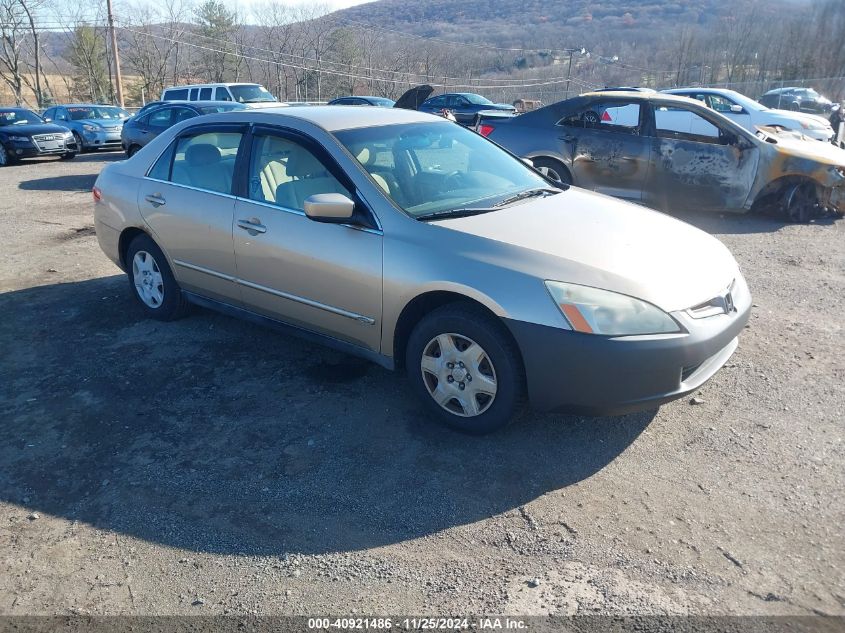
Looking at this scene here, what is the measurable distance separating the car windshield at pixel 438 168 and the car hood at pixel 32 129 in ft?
52.6

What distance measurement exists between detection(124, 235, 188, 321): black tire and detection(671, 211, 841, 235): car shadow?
645 centimetres

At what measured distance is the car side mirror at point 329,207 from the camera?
379 centimetres

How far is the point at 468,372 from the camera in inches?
142

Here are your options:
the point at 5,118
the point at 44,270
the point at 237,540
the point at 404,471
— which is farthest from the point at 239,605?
the point at 5,118

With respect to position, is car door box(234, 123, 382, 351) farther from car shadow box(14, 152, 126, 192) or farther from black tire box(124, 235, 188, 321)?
car shadow box(14, 152, 126, 192)

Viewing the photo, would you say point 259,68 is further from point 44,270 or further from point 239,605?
point 239,605

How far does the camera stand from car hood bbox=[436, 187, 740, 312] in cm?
335

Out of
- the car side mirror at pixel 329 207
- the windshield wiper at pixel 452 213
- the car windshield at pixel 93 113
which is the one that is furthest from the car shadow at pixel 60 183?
the windshield wiper at pixel 452 213

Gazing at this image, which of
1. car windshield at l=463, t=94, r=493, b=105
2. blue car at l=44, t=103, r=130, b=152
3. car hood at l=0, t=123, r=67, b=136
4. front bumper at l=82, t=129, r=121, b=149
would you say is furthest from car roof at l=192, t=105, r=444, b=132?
car windshield at l=463, t=94, r=493, b=105

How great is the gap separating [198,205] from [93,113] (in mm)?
18359

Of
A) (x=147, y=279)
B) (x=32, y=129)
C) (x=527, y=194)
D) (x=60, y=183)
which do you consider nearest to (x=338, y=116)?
(x=527, y=194)

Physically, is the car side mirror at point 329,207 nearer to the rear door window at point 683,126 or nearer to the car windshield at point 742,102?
the rear door window at point 683,126

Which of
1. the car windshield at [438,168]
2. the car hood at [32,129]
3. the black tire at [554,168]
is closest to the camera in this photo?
the car windshield at [438,168]

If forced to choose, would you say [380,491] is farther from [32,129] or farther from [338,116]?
[32,129]
